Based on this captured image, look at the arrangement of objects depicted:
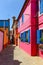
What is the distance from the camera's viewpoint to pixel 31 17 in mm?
16672

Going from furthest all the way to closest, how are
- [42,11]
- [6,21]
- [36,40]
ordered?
[6,21] < [36,40] < [42,11]

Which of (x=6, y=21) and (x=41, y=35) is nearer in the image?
(x=41, y=35)

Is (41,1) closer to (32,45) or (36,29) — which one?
(36,29)

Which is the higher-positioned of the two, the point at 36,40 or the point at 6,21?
the point at 6,21

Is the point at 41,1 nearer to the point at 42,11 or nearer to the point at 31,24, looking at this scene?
the point at 42,11

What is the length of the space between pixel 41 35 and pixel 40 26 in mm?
806

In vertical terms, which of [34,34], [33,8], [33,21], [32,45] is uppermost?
[33,8]

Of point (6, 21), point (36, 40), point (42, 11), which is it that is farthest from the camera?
point (6, 21)

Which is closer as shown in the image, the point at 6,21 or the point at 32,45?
the point at 32,45

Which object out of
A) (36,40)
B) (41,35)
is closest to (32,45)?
(36,40)

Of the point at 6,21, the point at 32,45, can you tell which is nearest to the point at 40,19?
the point at 32,45

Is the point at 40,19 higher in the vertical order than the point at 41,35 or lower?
higher

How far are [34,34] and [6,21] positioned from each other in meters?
24.1

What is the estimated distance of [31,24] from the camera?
54.6ft
